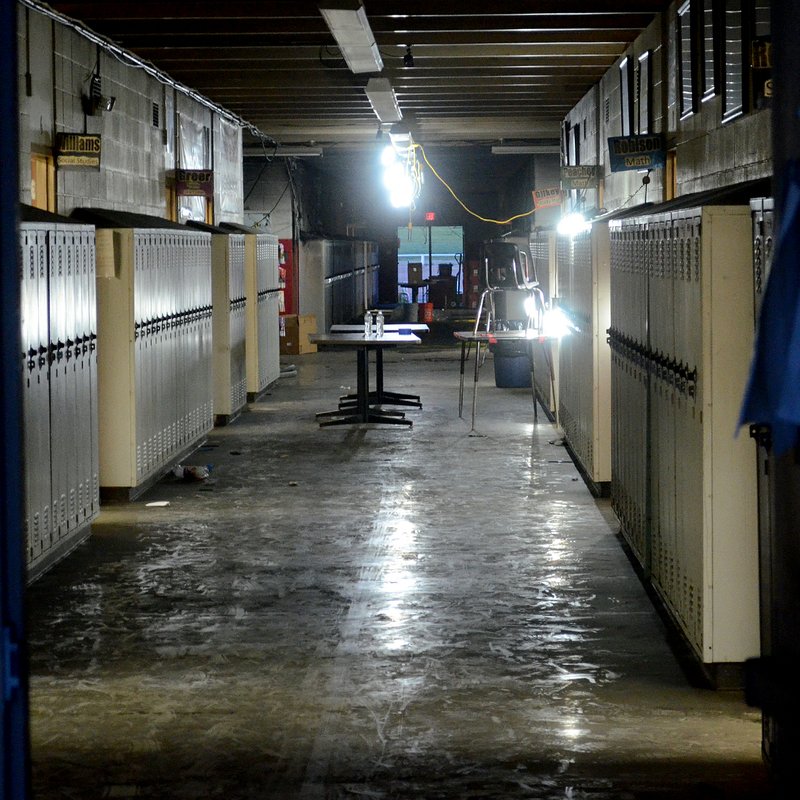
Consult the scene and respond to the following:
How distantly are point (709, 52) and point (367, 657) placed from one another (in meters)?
4.98

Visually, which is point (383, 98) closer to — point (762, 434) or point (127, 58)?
point (127, 58)

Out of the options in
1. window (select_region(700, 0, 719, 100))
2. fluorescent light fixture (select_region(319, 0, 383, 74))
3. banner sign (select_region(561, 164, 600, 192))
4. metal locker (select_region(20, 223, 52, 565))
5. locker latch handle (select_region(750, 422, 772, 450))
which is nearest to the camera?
locker latch handle (select_region(750, 422, 772, 450))

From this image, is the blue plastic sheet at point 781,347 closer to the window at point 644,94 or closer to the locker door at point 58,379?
the locker door at point 58,379

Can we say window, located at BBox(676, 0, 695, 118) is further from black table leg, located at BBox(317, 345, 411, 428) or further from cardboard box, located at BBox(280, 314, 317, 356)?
cardboard box, located at BBox(280, 314, 317, 356)

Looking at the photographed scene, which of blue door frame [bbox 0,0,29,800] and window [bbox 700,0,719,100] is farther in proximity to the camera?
window [bbox 700,0,719,100]

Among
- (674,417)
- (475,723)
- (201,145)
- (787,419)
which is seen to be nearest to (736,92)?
(674,417)

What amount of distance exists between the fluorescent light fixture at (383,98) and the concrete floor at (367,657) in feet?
16.3

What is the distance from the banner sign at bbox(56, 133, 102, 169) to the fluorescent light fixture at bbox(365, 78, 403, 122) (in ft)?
13.4

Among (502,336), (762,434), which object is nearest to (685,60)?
(502,336)

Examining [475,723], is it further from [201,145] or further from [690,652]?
[201,145]

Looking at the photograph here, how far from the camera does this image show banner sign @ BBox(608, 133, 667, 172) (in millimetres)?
9945

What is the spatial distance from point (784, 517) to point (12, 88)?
1638 mm

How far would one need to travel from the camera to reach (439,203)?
113 ft

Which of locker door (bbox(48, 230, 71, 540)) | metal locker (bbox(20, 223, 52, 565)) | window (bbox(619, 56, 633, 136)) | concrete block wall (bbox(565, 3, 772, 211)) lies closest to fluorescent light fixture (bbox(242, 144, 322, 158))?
concrete block wall (bbox(565, 3, 772, 211))
